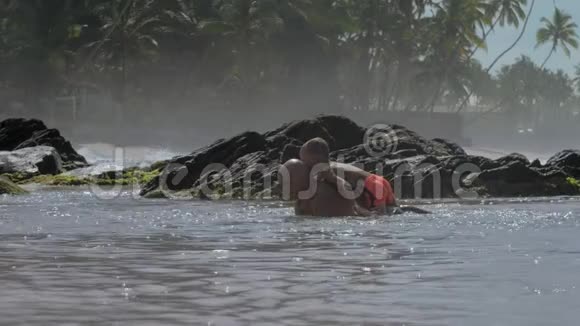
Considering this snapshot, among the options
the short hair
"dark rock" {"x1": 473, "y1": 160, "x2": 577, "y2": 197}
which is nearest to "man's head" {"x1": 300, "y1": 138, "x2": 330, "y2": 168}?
the short hair

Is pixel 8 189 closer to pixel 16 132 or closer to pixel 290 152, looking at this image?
pixel 290 152

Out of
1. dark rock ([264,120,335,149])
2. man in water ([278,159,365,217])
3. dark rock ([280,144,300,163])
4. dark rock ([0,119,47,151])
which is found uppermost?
dark rock ([0,119,47,151])

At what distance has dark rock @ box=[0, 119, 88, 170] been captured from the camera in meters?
26.2

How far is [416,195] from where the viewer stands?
17.1 meters

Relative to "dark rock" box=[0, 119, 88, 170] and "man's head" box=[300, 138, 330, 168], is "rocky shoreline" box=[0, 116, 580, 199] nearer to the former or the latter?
"dark rock" box=[0, 119, 88, 170]

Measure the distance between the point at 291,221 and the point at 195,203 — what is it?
462cm

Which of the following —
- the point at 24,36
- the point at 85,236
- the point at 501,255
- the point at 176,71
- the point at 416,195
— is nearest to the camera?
the point at 501,255

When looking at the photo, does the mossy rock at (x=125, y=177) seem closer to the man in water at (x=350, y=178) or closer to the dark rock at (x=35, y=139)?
the dark rock at (x=35, y=139)

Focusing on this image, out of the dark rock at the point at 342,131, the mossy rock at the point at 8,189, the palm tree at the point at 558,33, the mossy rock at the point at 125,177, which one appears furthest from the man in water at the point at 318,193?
the palm tree at the point at 558,33

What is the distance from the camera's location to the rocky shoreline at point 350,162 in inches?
686

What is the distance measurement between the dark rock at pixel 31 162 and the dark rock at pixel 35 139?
1060 millimetres

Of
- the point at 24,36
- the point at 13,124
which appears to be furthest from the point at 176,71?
the point at 13,124

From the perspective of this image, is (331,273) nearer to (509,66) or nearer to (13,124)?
(13,124)

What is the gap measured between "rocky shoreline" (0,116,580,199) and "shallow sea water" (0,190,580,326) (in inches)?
201
